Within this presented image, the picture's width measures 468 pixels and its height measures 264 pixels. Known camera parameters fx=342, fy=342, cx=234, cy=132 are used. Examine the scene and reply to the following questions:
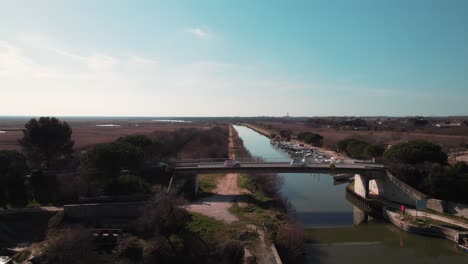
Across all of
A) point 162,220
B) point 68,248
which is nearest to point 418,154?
point 162,220

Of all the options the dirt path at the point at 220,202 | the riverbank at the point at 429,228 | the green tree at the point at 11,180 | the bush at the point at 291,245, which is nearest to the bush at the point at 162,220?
the dirt path at the point at 220,202

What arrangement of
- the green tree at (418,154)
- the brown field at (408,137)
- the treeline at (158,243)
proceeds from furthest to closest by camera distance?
1. the brown field at (408,137)
2. the green tree at (418,154)
3. the treeline at (158,243)

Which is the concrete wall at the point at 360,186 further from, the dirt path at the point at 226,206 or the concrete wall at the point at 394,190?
the dirt path at the point at 226,206

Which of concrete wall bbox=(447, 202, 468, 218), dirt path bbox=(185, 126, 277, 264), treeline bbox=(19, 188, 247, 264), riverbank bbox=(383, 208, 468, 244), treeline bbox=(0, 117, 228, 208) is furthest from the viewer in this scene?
concrete wall bbox=(447, 202, 468, 218)

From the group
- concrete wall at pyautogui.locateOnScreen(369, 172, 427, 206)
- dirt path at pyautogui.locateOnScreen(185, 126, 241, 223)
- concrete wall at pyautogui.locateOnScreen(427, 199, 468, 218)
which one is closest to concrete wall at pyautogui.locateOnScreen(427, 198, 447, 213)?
concrete wall at pyautogui.locateOnScreen(427, 199, 468, 218)

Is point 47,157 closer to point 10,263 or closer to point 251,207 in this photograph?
point 10,263

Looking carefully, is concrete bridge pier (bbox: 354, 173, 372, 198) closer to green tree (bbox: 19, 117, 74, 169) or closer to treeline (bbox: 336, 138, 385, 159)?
treeline (bbox: 336, 138, 385, 159)

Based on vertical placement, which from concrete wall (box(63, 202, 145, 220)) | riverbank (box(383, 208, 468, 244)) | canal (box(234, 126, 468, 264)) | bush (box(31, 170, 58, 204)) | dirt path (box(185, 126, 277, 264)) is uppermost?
bush (box(31, 170, 58, 204))
